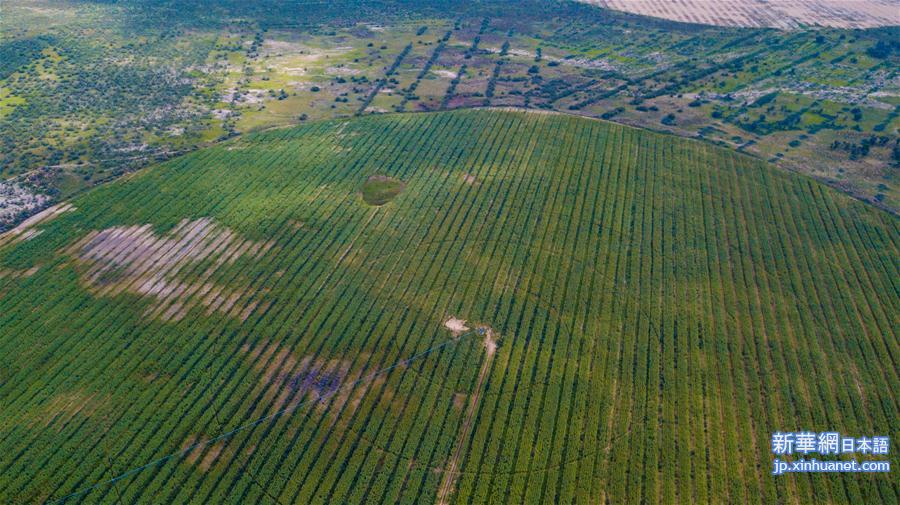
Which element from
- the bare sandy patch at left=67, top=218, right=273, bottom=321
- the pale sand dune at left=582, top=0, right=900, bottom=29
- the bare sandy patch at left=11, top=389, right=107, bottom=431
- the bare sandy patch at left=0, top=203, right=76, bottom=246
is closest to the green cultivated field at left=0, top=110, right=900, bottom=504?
the bare sandy patch at left=11, top=389, right=107, bottom=431

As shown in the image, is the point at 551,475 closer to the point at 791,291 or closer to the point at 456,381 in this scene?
the point at 456,381

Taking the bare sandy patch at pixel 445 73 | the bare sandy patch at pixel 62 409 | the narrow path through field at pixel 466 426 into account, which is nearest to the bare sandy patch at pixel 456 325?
the narrow path through field at pixel 466 426

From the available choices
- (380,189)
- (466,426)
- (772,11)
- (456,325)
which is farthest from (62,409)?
(772,11)

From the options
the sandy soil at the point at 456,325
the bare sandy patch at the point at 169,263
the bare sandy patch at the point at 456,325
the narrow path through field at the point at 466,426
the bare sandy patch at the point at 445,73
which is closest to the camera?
the narrow path through field at the point at 466,426

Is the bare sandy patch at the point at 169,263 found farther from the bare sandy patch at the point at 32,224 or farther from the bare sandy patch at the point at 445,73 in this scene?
the bare sandy patch at the point at 445,73

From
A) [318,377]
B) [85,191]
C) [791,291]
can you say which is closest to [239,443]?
[318,377]

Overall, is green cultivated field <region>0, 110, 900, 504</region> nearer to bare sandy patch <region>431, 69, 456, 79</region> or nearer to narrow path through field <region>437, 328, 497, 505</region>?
narrow path through field <region>437, 328, 497, 505</region>

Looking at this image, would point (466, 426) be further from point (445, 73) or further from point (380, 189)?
point (445, 73)
